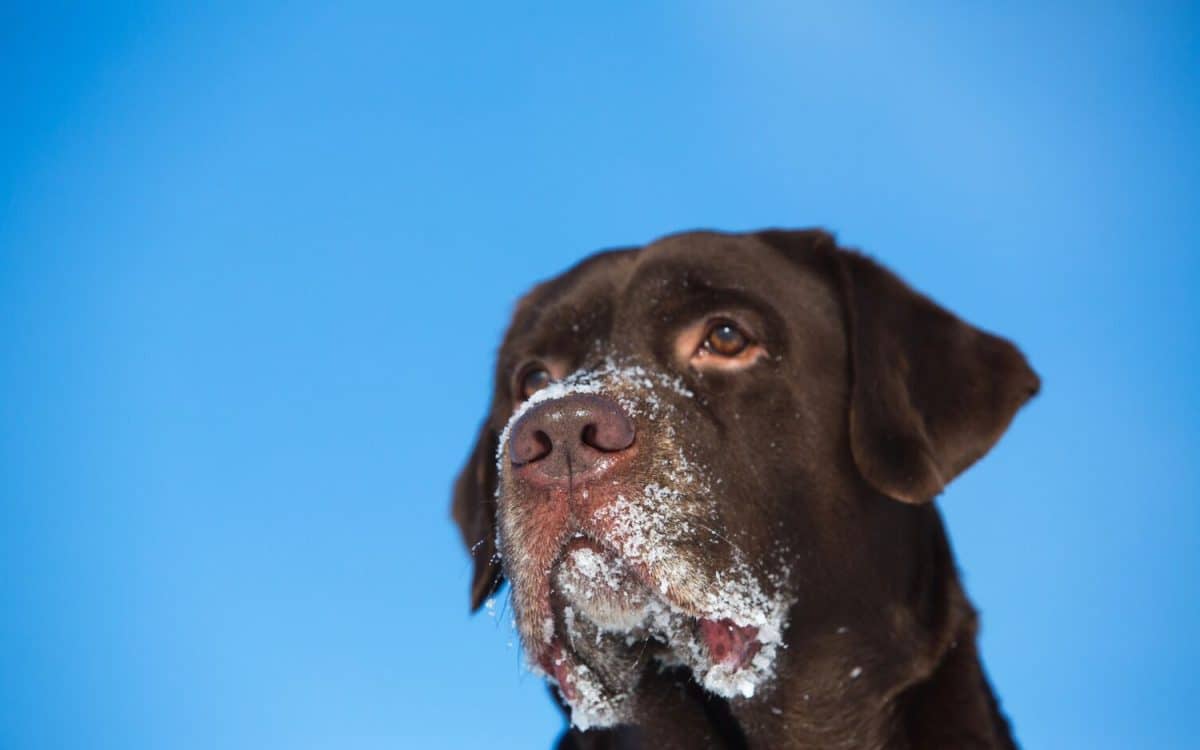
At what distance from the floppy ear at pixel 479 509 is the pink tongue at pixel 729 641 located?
3.26ft

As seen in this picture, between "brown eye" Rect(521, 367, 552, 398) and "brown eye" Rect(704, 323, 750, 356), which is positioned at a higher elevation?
"brown eye" Rect(521, 367, 552, 398)

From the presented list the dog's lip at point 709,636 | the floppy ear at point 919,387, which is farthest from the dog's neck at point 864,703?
the floppy ear at point 919,387

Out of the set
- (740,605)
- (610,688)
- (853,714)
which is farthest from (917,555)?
(610,688)

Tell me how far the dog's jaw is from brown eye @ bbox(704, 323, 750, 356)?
0.28 metres

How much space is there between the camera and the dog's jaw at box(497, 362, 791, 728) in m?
2.88

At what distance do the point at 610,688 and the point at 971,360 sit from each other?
66.7 inches

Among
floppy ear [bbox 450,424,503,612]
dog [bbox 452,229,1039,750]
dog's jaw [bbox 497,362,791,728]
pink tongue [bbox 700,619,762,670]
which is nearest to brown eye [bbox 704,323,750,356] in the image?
dog [bbox 452,229,1039,750]

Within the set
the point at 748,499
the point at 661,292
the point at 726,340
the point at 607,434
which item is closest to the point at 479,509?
the point at 661,292

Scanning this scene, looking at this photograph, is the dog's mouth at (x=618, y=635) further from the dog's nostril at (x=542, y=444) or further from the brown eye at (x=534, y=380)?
the brown eye at (x=534, y=380)

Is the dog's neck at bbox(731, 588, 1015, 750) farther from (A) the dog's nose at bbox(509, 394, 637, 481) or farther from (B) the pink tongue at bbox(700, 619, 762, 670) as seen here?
(A) the dog's nose at bbox(509, 394, 637, 481)

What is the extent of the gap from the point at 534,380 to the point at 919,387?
1431 mm

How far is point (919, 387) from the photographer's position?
148 inches

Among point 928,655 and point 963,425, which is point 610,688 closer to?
point 928,655

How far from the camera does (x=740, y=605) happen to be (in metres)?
3.12
